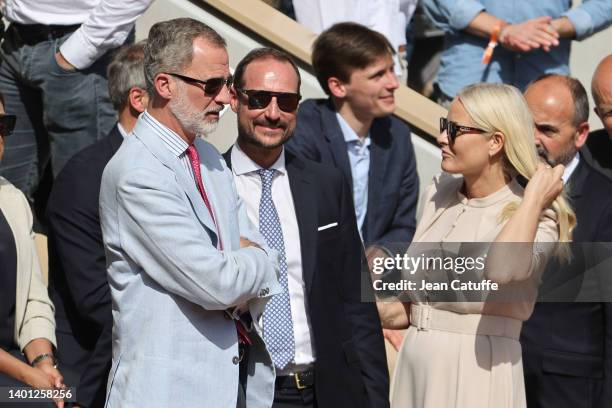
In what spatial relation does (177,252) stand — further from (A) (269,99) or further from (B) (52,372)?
(A) (269,99)

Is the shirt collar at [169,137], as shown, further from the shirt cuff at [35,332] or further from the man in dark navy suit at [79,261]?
the shirt cuff at [35,332]

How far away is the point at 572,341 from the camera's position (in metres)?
5.40

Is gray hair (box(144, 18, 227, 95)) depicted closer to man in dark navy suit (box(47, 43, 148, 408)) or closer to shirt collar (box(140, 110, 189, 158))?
shirt collar (box(140, 110, 189, 158))

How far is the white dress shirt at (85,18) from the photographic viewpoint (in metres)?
6.27

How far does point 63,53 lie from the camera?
248 inches

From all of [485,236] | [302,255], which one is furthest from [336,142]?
[485,236]

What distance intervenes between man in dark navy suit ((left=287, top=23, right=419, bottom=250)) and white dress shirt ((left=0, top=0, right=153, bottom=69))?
1.05 meters

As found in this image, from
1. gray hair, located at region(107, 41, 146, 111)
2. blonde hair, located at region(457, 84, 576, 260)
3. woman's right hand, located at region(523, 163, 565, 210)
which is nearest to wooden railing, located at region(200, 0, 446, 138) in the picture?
gray hair, located at region(107, 41, 146, 111)

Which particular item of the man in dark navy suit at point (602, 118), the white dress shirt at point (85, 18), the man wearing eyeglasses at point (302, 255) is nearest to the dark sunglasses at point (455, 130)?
the man wearing eyeglasses at point (302, 255)

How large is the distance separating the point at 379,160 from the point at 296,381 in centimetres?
201

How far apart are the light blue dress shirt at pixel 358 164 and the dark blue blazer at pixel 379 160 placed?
4 cm

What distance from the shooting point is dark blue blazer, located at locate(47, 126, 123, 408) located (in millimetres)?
5051

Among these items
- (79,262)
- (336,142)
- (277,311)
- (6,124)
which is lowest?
(79,262)

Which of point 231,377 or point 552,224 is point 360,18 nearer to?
point 552,224
